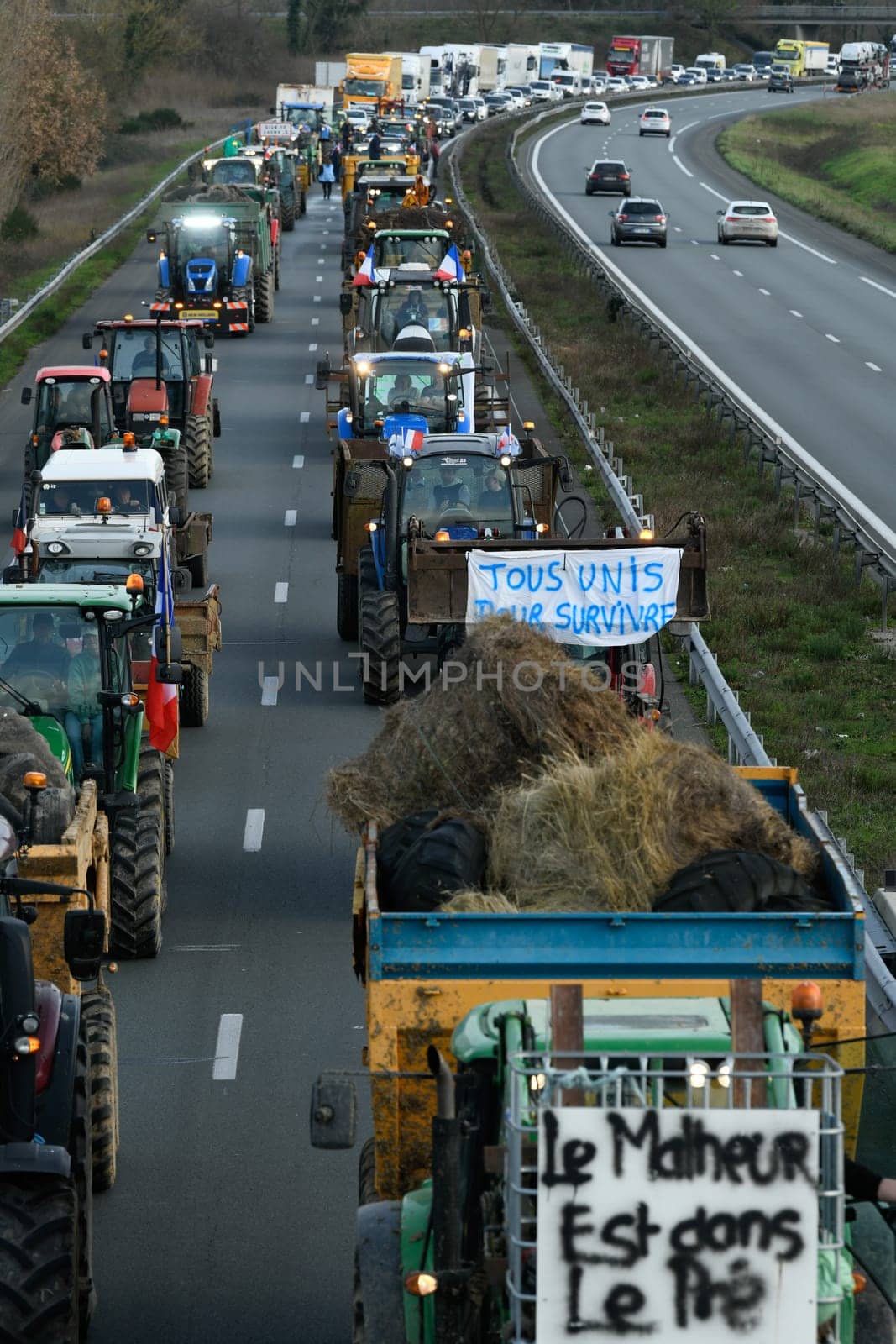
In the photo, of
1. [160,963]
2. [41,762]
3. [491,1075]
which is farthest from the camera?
[160,963]

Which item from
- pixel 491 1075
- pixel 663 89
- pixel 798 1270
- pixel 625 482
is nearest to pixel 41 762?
pixel 491 1075

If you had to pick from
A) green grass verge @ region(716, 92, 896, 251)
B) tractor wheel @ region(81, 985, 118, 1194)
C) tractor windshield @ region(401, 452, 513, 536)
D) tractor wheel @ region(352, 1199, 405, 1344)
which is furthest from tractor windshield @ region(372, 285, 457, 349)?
green grass verge @ region(716, 92, 896, 251)

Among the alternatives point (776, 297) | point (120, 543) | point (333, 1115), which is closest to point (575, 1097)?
point (333, 1115)

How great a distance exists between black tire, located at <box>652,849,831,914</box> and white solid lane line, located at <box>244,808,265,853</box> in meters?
8.11

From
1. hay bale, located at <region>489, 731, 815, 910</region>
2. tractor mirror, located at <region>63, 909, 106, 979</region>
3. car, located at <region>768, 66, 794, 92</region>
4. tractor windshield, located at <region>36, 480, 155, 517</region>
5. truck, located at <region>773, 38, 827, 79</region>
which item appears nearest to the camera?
tractor mirror, located at <region>63, 909, 106, 979</region>

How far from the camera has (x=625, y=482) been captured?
2698 centimetres

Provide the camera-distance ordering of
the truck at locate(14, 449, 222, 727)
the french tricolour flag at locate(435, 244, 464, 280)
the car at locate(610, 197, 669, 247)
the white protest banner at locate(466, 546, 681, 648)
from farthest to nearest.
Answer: the car at locate(610, 197, 669, 247), the french tricolour flag at locate(435, 244, 464, 280), the truck at locate(14, 449, 222, 727), the white protest banner at locate(466, 546, 681, 648)

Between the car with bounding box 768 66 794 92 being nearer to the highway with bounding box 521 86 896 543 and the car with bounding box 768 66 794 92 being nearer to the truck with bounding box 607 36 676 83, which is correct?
the truck with bounding box 607 36 676 83

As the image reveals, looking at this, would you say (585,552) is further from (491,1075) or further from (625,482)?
(625,482)

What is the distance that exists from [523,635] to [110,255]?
46430mm

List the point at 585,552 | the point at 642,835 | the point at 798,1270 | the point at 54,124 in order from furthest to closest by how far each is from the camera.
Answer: the point at 54,124 → the point at 585,552 → the point at 642,835 → the point at 798,1270

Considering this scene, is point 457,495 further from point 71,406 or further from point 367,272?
point 367,272

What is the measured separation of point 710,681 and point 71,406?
1239 cm

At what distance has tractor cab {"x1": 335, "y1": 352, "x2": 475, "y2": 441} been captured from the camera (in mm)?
26634
